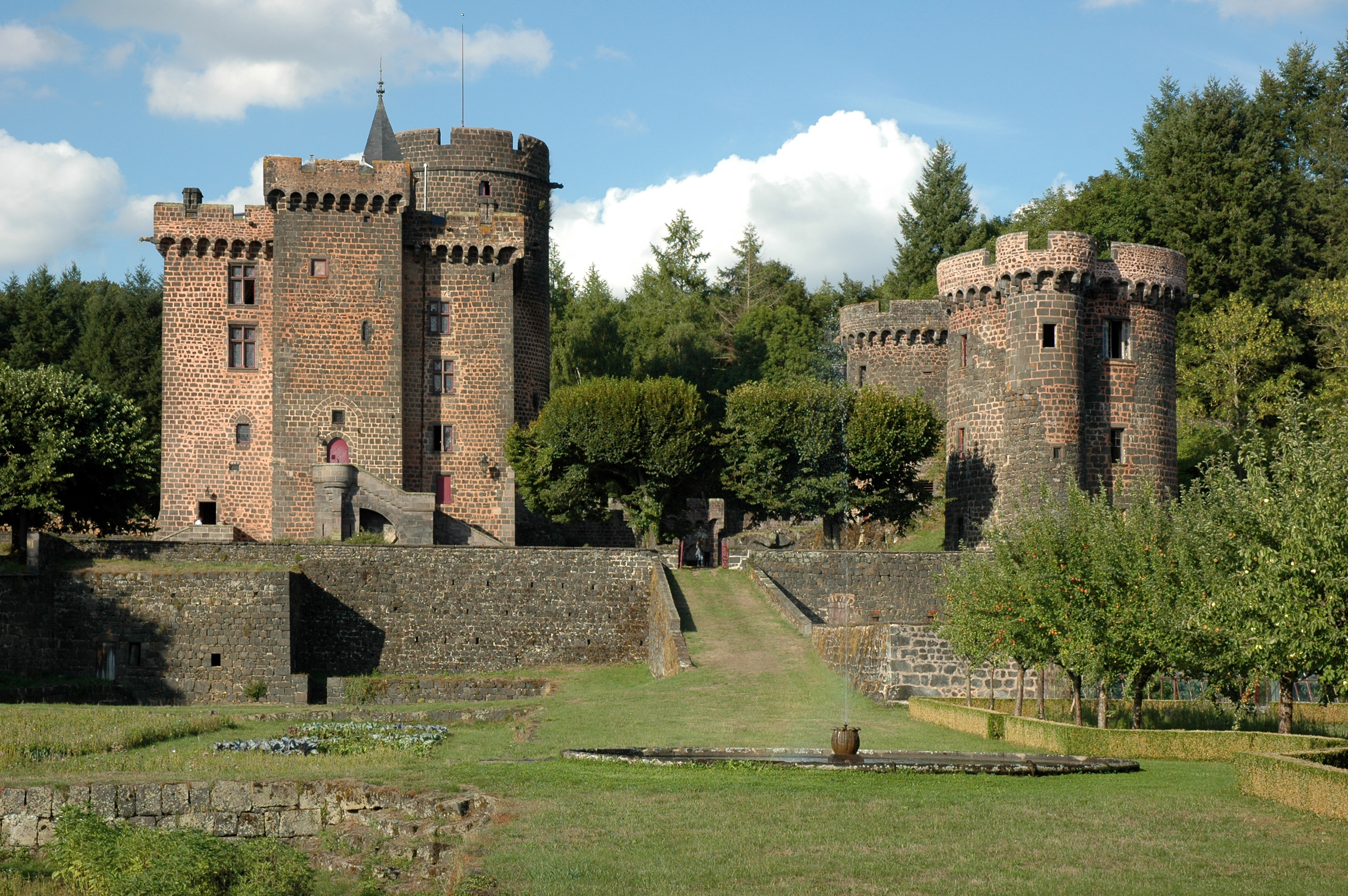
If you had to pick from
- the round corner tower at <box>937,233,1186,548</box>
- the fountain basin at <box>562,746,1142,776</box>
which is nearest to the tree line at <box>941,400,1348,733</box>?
the fountain basin at <box>562,746,1142,776</box>

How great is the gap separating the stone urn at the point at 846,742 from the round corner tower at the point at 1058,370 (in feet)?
94.2

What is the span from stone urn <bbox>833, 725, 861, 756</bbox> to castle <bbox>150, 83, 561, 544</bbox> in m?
28.9

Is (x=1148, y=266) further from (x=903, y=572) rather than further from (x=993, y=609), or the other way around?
(x=993, y=609)

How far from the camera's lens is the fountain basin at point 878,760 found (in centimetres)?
2036

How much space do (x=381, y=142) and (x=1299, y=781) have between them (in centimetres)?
A: 4796

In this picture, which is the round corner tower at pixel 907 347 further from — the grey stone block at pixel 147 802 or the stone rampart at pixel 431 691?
the grey stone block at pixel 147 802

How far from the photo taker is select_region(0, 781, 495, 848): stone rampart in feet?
61.3

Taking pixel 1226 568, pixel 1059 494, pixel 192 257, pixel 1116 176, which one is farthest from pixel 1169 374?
pixel 192 257

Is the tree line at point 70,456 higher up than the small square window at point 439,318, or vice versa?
the small square window at point 439,318

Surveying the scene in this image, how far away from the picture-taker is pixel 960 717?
26625 millimetres

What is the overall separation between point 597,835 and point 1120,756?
984 cm

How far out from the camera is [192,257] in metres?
52.3

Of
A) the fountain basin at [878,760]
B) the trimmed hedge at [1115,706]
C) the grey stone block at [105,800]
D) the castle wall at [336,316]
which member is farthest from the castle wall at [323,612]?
the grey stone block at [105,800]

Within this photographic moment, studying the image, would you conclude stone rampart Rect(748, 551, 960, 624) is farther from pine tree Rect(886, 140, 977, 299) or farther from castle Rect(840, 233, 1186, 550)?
pine tree Rect(886, 140, 977, 299)
